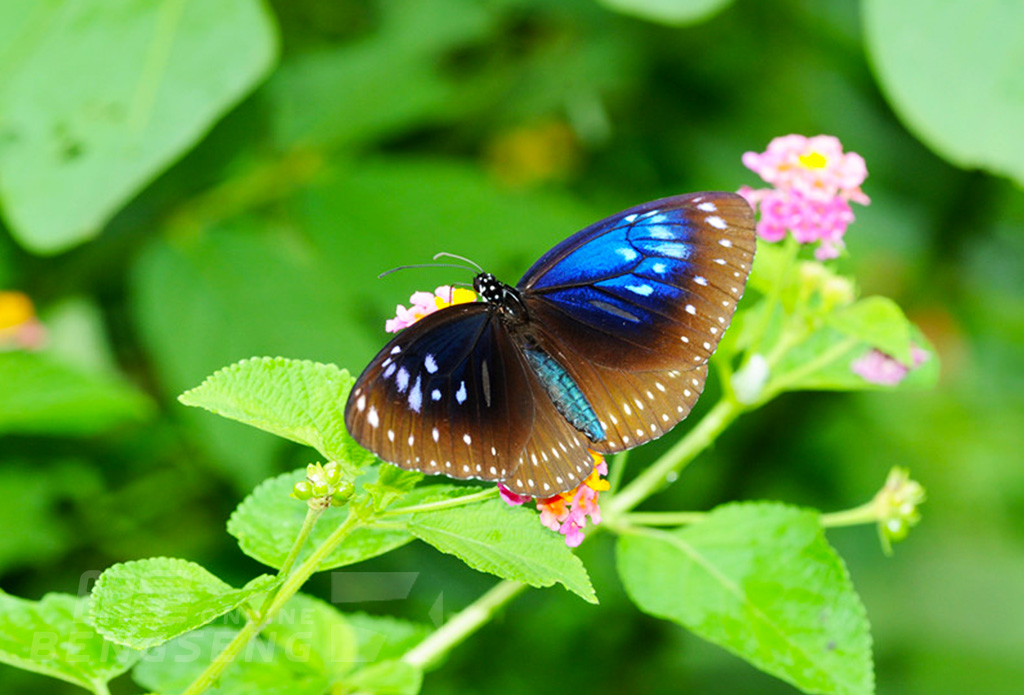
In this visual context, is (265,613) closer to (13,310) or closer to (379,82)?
(13,310)

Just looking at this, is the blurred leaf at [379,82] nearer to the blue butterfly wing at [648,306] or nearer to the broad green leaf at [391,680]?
the blue butterfly wing at [648,306]

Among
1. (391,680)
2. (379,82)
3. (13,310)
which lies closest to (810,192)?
(391,680)

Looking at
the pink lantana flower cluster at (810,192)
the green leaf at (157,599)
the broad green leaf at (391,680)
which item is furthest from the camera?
the pink lantana flower cluster at (810,192)

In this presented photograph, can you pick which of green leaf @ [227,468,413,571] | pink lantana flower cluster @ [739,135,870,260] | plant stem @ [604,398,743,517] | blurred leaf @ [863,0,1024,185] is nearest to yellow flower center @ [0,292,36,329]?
green leaf @ [227,468,413,571]

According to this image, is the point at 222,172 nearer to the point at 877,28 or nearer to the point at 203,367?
the point at 203,367

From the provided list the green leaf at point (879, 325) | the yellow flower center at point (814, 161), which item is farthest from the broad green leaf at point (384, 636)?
the yellow flower center at point (814, 161)

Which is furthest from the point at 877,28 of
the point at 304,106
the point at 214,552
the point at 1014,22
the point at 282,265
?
the point at 214,552
